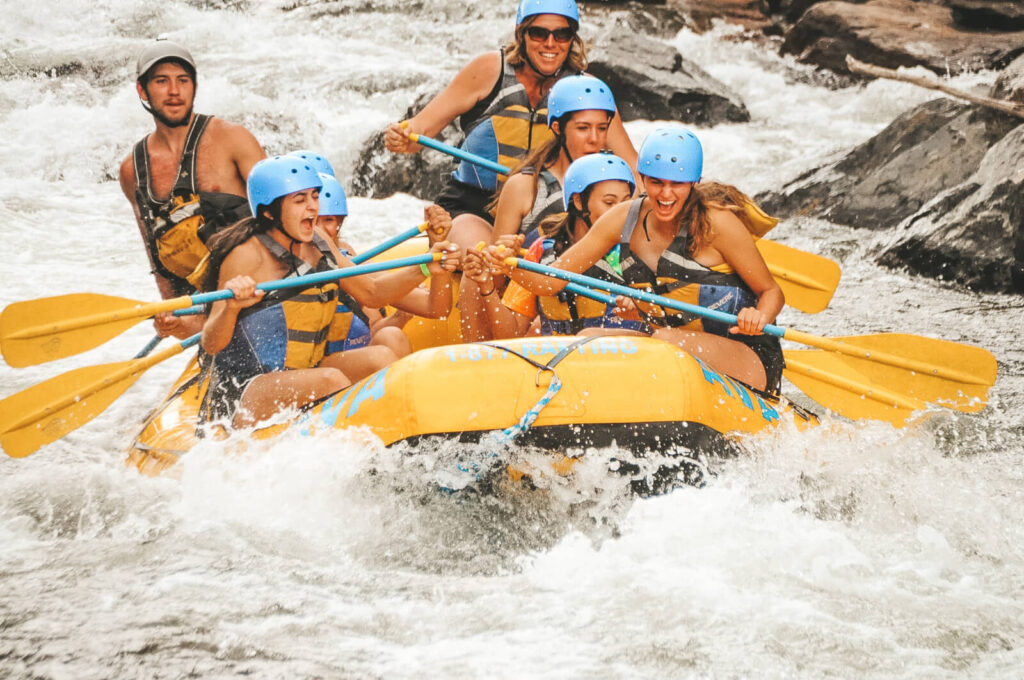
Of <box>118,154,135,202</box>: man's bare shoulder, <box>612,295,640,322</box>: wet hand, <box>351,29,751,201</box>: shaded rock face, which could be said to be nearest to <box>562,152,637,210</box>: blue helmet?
<box>612,295,640,322</box>: wet hand

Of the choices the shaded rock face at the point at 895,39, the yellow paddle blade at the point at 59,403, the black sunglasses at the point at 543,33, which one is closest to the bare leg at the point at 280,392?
the yellow paddle blade at the point at 59,403

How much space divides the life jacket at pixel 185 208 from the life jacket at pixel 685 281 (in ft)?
5.87

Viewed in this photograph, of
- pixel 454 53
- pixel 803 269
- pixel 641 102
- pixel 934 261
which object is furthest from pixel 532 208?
pixel 454 53

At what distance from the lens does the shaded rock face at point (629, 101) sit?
10539mm

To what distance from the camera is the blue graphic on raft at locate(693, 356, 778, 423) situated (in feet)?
13.1

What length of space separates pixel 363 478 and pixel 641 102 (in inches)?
343

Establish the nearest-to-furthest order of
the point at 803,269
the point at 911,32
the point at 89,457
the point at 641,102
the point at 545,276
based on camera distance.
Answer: the point at 545,276, the point at 803,269, the point at 89,457, the point at 641,102, the point at 911,32

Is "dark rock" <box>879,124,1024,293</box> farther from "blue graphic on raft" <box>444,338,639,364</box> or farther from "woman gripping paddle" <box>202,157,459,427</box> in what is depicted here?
"woman gripping paddle" <box>202,157,459,427</box>

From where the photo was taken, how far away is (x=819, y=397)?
457 centimetres

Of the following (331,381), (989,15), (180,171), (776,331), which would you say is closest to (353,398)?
(331,381)

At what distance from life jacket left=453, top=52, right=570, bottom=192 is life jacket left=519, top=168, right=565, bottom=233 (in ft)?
1.43

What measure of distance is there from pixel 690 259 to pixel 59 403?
2.50 meters

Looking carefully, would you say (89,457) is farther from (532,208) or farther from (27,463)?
(532,208)

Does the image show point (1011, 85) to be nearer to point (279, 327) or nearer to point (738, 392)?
point (738, 392)
